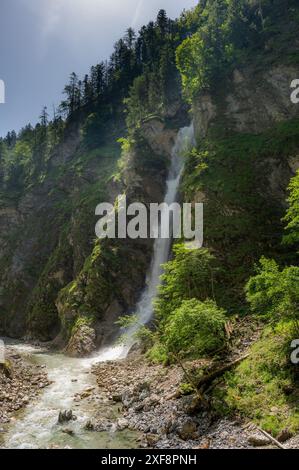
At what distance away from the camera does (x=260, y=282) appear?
1822 centimetres

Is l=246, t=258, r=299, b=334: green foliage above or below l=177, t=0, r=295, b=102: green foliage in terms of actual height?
below

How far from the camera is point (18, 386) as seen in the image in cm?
2348

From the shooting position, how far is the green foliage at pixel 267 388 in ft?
48.0

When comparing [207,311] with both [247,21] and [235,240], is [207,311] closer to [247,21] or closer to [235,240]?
[235,240]

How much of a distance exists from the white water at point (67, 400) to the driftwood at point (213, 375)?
4.47 m

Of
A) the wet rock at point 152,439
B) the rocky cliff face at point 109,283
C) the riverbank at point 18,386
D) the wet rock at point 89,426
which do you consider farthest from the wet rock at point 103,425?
the rocky cliff face at point 109,283

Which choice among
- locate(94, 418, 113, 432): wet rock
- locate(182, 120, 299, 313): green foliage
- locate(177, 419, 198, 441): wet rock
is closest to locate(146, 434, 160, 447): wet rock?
locate(177, 419, 198, 441): wet rock

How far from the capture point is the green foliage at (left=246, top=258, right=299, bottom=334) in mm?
16531

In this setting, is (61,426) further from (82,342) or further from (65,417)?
(82,342)

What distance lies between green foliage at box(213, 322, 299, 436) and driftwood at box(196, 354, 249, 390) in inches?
15.5

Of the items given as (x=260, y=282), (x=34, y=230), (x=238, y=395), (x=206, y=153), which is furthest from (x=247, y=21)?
(x=238, y=395)

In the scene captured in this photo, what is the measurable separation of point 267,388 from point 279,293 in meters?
4.31

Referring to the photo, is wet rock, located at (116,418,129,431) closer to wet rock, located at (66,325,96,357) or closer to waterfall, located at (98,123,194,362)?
waterfall, located at (98,123,194,362)

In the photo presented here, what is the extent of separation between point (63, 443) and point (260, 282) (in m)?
11.6
